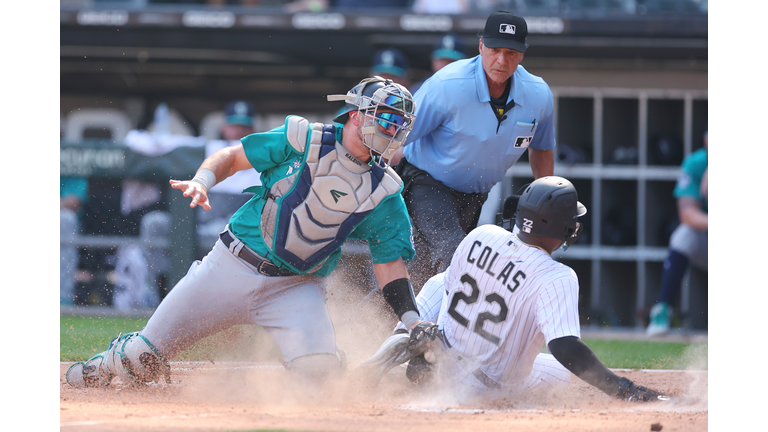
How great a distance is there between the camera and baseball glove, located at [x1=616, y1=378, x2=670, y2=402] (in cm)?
340

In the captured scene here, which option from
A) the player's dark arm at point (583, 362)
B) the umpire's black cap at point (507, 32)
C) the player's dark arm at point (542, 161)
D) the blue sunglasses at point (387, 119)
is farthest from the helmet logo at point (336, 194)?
the player's dark arm at point (542, 161)

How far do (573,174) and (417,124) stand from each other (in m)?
4.72

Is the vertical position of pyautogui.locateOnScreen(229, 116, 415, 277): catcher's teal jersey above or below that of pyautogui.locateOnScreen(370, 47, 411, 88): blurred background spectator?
below

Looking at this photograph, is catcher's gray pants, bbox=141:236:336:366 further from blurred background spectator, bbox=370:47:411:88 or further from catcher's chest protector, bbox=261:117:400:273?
blurred background spectator, bbox=370:47:411:88

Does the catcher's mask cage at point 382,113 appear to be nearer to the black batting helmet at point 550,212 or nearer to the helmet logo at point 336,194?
the helmet logo at point 336,194

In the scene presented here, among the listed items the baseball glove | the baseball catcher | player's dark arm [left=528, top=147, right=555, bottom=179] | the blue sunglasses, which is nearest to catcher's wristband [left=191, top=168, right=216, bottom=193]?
the baseball catcher

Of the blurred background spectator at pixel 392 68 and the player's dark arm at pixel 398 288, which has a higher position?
the blurred background spectator at pixel 392 68

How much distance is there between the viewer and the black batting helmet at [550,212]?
11.7 ft

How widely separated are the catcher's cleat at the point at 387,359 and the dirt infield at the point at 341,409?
8 cm

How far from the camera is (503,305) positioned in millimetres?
3582

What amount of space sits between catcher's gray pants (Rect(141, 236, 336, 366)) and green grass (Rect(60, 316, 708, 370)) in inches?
24.2

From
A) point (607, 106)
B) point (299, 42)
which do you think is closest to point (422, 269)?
point (607, 106)

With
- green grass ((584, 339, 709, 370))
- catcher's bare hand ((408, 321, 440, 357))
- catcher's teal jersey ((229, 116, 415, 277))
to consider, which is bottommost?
green grass ((584, 339, 709, 370))
